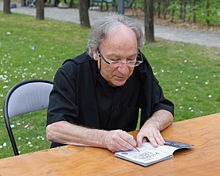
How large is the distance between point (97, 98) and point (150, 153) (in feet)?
2.35

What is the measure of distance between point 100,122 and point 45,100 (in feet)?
2.30

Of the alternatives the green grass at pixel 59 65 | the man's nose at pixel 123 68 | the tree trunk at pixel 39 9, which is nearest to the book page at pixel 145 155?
the man's nose at pixel 123 68

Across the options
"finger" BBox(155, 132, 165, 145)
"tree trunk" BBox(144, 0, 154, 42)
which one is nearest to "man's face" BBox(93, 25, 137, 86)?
"finger" BBox(155, 132, 165, 145)

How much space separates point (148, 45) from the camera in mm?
10281

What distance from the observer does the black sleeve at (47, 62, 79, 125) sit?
8.27 feet

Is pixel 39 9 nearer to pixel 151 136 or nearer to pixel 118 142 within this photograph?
pixel 151 136

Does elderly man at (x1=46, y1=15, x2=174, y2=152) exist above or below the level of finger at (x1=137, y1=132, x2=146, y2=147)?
above

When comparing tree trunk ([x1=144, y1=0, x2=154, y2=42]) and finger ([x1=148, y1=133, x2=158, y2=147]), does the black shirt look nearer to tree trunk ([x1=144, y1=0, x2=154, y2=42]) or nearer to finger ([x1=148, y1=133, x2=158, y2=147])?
finger ([x1=148, y1=133, x2=158, y2=147])

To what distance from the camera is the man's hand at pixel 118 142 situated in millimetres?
2158

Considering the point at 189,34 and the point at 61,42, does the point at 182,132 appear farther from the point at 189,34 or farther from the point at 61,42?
the point at 189,34

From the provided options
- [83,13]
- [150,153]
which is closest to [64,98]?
[150,153]

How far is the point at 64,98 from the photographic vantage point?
257cm

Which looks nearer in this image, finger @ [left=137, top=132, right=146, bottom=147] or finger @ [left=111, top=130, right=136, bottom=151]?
finger @ [left=111, top=130, right=136, bottom=151]

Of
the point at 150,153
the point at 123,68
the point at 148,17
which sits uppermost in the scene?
the point at 148,17
